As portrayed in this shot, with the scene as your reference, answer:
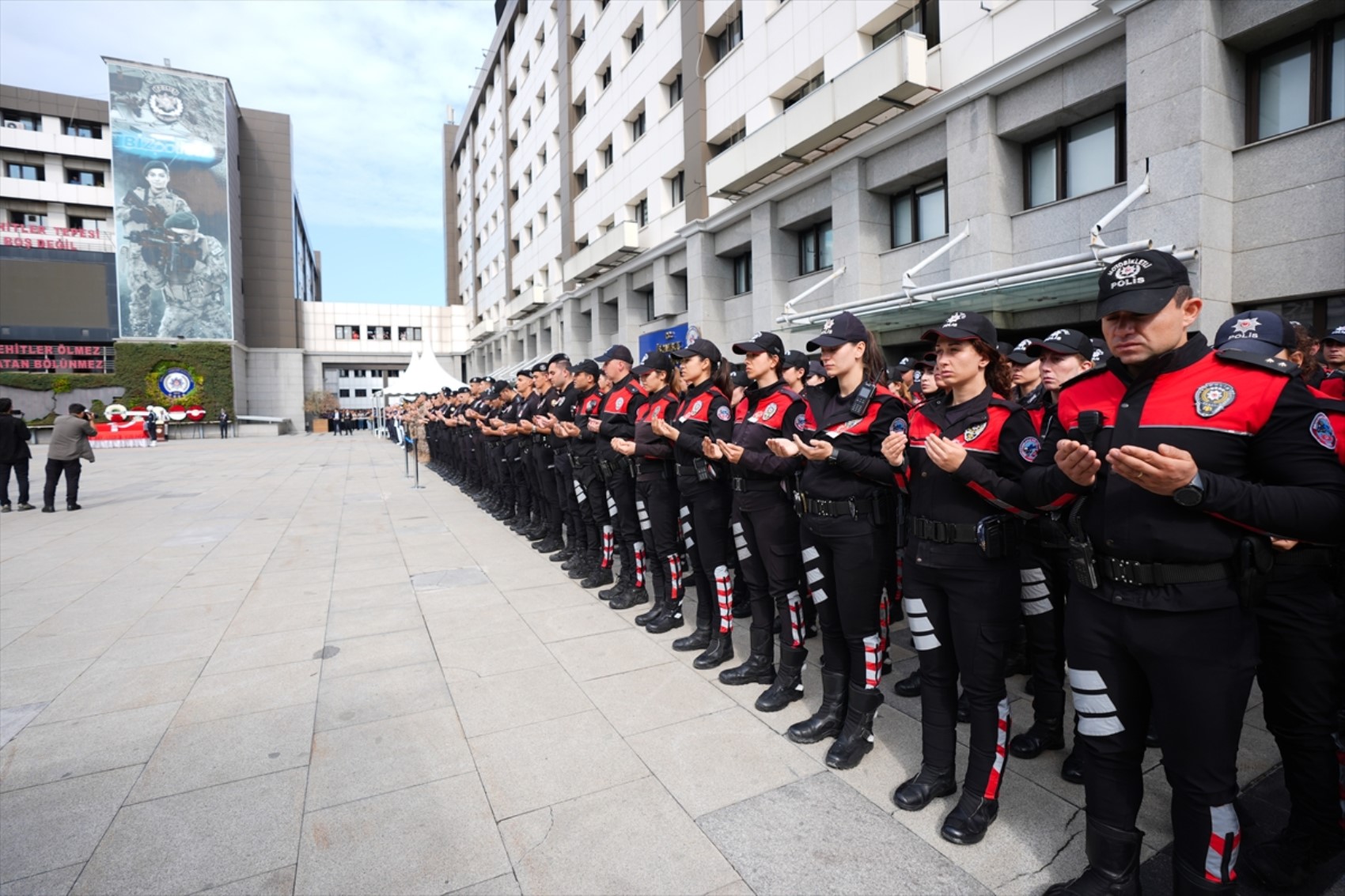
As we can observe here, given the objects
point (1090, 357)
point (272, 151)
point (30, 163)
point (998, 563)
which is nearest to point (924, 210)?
point (1090, 357)

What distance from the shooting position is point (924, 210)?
41.4ft

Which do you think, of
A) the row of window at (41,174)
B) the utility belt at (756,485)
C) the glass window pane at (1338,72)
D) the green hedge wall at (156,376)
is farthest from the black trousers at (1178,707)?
the row of window at (41,174)

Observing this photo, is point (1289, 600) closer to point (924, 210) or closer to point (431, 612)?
point (431, 612)

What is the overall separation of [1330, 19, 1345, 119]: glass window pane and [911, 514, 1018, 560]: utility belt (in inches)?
339

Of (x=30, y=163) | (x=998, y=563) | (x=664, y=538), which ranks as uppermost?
(x=30, y=163)

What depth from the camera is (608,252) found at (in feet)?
74.9

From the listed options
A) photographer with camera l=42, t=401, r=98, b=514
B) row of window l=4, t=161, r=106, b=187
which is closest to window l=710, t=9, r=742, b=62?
photographer with camera l=42, t=401, r=98, b=514

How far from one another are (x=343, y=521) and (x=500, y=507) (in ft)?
8.80

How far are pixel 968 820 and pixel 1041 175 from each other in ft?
36.0

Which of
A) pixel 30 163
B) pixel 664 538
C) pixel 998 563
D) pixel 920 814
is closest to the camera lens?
pixel 998 563

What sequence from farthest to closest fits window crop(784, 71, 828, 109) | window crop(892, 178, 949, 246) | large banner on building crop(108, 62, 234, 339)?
large banner on building crop(108, 62, 234, 339)
window crop(784, 71, 828, 109)
window crop(892, 178, 949, 246)

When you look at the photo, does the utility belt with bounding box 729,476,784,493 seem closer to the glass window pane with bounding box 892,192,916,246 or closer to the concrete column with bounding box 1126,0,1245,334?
the concrete column with bounding box 1126,0,1245,334

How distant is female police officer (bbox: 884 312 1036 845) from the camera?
108 inches

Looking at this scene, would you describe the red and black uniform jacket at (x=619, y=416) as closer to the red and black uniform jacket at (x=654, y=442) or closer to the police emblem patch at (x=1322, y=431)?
the red and black uniform jacket at (x=654, y=442)
